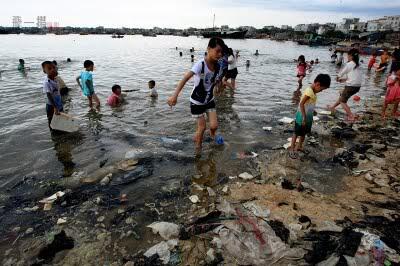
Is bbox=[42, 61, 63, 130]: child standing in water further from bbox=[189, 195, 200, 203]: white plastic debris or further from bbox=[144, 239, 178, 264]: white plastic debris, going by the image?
bbox=[144, 239, 178, 264]: white plastic debris

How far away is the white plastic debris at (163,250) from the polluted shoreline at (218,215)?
0.04ft

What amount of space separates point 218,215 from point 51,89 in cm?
532

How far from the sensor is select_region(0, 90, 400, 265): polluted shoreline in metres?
3.37

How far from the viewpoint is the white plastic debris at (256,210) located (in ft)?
13.2

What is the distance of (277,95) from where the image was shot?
1312 cm

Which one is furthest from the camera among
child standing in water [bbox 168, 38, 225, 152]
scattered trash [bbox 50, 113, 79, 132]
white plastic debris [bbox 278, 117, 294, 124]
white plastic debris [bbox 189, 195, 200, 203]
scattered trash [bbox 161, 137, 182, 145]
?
white plastic debris [bbox 278, 117, 294, 124]

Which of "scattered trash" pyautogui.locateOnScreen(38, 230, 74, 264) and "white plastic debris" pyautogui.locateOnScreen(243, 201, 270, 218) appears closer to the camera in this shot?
"scattered trash" pyautogui.locateOnScreen(38, 230, 74, 264)

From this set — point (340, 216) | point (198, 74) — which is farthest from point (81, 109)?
point (340, 216)

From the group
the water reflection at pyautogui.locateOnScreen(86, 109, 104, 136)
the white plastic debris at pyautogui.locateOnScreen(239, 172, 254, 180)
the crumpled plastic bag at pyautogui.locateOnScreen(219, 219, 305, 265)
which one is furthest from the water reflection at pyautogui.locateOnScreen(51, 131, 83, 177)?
the crumpled plastic bag at pyautogui.locateOnScreen(219, 219, 305, 265)

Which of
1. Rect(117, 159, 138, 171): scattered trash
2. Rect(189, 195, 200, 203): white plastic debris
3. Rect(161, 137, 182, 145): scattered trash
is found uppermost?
Rect(161, 137, 182, 145): scattered trash

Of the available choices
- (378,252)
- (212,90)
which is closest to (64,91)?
(212,90)

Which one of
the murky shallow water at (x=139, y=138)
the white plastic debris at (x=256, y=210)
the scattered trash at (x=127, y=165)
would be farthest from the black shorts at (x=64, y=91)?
the white plastic debris at (x=256, y=210)

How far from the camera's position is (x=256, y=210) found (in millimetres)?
4141

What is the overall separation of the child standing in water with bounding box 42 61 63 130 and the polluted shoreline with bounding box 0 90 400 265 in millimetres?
2516
